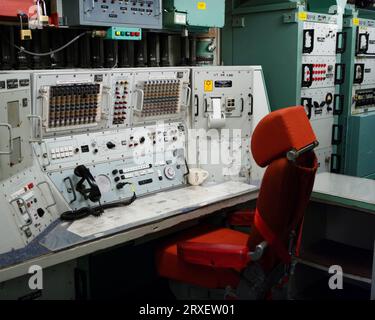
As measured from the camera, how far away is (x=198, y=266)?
7.93 feet

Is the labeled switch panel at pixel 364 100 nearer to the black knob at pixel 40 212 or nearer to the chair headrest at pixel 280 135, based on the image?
the chair headrest at pixel 280 135

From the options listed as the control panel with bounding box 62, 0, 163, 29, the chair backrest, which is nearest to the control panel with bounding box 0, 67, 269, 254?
the control panel with bounding box 62, 0, 163, 29

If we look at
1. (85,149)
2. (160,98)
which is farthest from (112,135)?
(160,98)

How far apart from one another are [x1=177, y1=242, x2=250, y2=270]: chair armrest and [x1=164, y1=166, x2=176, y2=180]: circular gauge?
0.79 m

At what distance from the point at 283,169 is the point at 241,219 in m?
0.90

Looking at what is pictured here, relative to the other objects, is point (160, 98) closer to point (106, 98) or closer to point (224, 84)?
point (106, 98)

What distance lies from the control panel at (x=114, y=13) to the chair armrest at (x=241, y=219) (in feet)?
4.25

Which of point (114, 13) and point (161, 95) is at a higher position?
point (114, 13)

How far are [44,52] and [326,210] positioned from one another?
7.19ft

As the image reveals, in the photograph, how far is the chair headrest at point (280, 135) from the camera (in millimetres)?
1906

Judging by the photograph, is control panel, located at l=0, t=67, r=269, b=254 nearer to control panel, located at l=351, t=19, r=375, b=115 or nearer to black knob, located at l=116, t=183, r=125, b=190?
black knob, located at l=116, t=183, r=125, b=190

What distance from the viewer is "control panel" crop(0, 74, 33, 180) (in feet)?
6.83

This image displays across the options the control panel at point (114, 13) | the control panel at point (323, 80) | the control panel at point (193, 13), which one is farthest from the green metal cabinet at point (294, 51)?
the control panel at point (114, 13)
